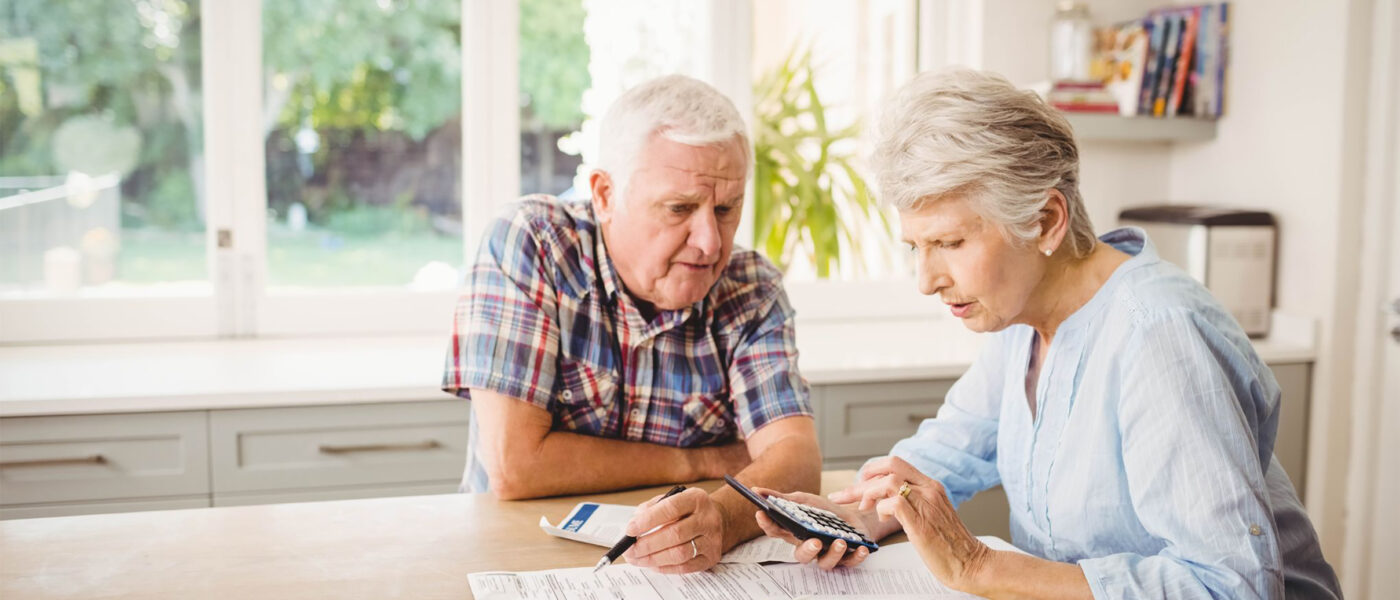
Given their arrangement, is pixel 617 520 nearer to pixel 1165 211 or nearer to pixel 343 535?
pixel 343 535

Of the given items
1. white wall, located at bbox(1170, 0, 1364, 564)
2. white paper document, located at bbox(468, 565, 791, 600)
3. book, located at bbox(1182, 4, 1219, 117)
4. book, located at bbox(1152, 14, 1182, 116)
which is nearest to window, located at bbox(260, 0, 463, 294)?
white paper document, located at bbox(468, 565, 791, 600)

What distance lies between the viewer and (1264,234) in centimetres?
296

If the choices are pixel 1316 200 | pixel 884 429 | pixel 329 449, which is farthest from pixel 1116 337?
pixel 1316 200

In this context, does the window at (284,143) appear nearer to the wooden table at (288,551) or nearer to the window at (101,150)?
the window at (101,150)

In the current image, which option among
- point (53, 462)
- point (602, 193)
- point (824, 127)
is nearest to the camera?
point (602, 193)

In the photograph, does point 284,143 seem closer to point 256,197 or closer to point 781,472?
point 256,197

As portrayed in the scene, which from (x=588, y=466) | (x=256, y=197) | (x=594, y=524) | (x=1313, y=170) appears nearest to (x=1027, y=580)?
(x=594, y=524)

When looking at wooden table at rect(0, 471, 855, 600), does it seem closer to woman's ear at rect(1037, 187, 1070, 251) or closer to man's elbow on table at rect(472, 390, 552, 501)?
man's elbow on table at rect(472, 390, 552, 501)

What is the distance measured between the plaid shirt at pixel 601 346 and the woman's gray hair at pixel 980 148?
1.76 ft

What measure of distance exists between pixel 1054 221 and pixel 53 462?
1.90 m

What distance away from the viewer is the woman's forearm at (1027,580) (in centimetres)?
116

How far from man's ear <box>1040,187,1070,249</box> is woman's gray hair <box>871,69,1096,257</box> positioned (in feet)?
0.03

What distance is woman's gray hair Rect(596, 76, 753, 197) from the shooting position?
1.58 m

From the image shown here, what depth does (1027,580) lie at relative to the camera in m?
1.18
